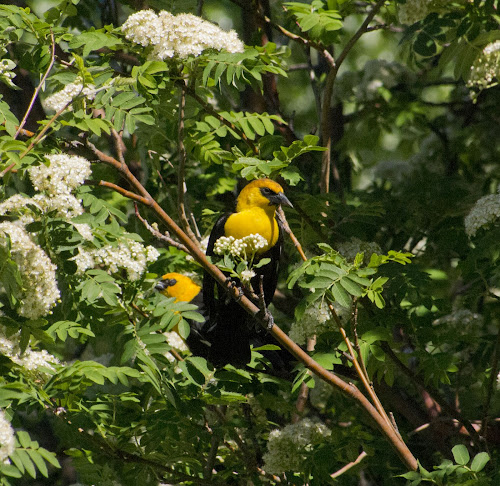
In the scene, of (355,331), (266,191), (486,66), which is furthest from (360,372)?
(486,66)

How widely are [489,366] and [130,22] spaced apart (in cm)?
227

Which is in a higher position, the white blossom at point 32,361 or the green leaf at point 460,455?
the green leaf at point 460,455

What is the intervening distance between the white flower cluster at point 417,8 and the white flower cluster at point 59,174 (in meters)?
2.09

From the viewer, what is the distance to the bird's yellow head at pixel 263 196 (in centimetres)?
359

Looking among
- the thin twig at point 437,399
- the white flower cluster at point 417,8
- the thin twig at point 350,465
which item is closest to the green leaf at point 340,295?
the thin twig at point 437,399

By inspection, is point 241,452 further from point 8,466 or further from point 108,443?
point 8,466

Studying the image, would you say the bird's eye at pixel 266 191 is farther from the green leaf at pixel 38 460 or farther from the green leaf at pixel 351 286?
the green leaf at pixel 38 460

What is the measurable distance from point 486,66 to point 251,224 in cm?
141

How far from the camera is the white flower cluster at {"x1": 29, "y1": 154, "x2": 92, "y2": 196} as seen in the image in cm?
252

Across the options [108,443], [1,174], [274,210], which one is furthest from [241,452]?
[1,174]

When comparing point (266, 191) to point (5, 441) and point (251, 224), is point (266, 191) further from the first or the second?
point (5, 441)

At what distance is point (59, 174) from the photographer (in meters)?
2.52

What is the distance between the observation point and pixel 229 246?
2715 mm

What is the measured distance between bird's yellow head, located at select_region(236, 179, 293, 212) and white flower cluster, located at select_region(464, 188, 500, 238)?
82 centimetres
